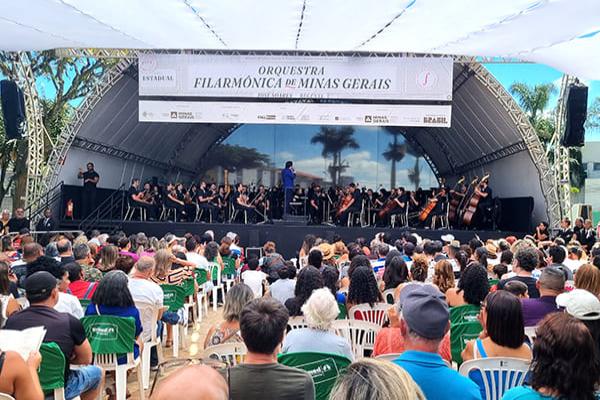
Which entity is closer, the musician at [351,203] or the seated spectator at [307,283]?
the seated spectator at [307,283]

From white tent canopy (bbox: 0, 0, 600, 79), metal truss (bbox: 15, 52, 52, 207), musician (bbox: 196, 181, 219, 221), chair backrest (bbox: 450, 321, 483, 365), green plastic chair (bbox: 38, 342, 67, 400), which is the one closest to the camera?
green plastic chair (bbox: 38, 342, 67, 400)

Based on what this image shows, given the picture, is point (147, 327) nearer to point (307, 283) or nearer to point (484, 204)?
point (307, 283)

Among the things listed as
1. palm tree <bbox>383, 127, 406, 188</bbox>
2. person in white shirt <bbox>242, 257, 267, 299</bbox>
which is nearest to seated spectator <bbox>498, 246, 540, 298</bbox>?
person in white shirt <bbox>242, 257, 267, 299</bbox>

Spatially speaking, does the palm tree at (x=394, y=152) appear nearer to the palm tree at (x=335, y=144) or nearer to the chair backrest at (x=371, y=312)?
the palm tree at (x=335, y=144)

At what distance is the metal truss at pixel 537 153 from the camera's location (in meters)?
12.4

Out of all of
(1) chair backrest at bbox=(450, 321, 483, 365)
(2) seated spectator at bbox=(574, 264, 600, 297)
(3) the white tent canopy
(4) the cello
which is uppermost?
(3) the white tent canopy

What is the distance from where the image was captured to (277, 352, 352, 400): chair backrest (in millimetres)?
2682

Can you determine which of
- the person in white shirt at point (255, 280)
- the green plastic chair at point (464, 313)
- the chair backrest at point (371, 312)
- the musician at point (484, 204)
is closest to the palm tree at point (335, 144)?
the musician at point (484, 204)

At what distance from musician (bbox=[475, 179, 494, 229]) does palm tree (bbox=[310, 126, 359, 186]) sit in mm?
7238

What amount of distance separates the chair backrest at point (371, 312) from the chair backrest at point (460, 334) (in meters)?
0.78

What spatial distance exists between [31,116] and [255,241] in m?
6.40

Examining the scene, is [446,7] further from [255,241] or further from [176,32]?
[255,241]

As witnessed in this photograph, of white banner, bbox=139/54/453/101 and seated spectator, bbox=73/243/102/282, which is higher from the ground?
white banner, bbox=139/54/453/101

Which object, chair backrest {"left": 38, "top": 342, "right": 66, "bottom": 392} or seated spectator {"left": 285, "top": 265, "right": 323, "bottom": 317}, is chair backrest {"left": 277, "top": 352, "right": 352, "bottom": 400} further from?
seated spectator {"left": 285, "top": 265, "right": 323, "bottom": 317}
